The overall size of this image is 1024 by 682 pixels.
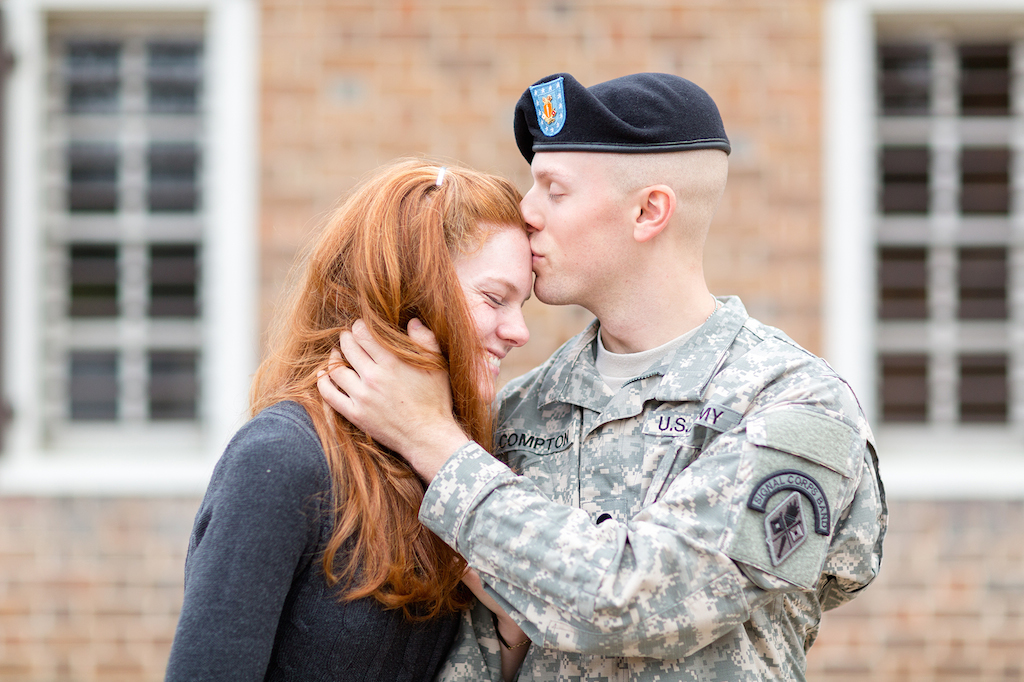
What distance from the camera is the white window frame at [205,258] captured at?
3750 millimetres

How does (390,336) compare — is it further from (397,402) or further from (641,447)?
(641,447)

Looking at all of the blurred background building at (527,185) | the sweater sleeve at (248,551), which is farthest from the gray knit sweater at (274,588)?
the blurred background building at (527,185)

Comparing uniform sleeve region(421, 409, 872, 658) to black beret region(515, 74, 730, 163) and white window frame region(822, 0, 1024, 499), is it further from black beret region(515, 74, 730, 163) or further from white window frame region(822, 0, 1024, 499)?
white window frame region(822, 0, 1024, 499)

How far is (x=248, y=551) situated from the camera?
52.1 inches

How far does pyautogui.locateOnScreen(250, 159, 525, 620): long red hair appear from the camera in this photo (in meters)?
1.42

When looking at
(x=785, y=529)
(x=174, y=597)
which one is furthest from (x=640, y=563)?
(x=174, y=597)

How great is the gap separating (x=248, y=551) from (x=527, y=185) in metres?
2.79

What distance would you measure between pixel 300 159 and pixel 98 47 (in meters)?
1.13

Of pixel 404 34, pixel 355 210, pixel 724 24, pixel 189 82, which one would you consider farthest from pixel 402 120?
pixel 355 210

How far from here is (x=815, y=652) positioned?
3703mm

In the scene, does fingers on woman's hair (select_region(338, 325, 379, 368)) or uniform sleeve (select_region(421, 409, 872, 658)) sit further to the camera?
fingers on woman's hair (select_region(338, 325, 379, 368))

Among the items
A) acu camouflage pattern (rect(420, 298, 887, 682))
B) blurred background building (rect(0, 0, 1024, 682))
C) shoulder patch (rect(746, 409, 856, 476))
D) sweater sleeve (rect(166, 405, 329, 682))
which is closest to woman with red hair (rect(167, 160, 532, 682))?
sweater sleeve (rect(166, 405, 329, 682))

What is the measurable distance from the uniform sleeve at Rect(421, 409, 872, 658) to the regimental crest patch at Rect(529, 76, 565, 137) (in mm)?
663

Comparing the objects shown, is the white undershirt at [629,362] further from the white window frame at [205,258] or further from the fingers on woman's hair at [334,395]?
the white window frame at [205,258]
